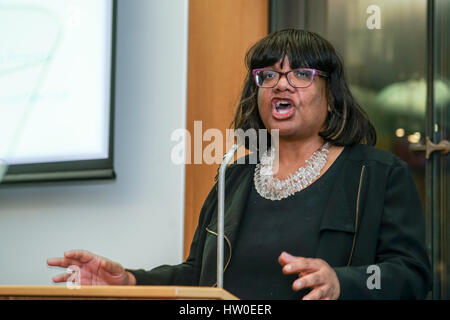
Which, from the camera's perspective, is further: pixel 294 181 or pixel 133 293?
pixel 294 181

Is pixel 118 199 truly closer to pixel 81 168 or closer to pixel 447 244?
pixel 81 168

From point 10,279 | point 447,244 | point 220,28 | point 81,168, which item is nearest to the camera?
point 447,244

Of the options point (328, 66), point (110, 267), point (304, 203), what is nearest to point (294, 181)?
point (304, 203)

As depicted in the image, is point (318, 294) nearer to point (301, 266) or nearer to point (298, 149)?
point (301, 266)

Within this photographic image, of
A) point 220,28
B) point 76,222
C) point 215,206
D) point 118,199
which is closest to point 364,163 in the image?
point 215,206

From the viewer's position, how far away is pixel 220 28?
9.52ft

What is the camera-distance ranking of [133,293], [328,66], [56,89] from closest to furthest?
[133,293] → [328,66] → [56,89]

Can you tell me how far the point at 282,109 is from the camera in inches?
74.8

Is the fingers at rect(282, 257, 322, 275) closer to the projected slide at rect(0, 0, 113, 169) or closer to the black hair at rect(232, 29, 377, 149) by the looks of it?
the black hair at rect(232, 29, 377, 149)

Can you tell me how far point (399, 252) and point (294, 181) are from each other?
0.37m

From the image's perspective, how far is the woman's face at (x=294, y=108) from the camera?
1.89 metres

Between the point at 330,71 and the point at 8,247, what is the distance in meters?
2.09

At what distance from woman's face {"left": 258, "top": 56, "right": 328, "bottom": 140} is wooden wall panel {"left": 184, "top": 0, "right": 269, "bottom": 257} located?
87 centimetres

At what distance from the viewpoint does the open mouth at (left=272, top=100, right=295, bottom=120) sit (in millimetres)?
1885
